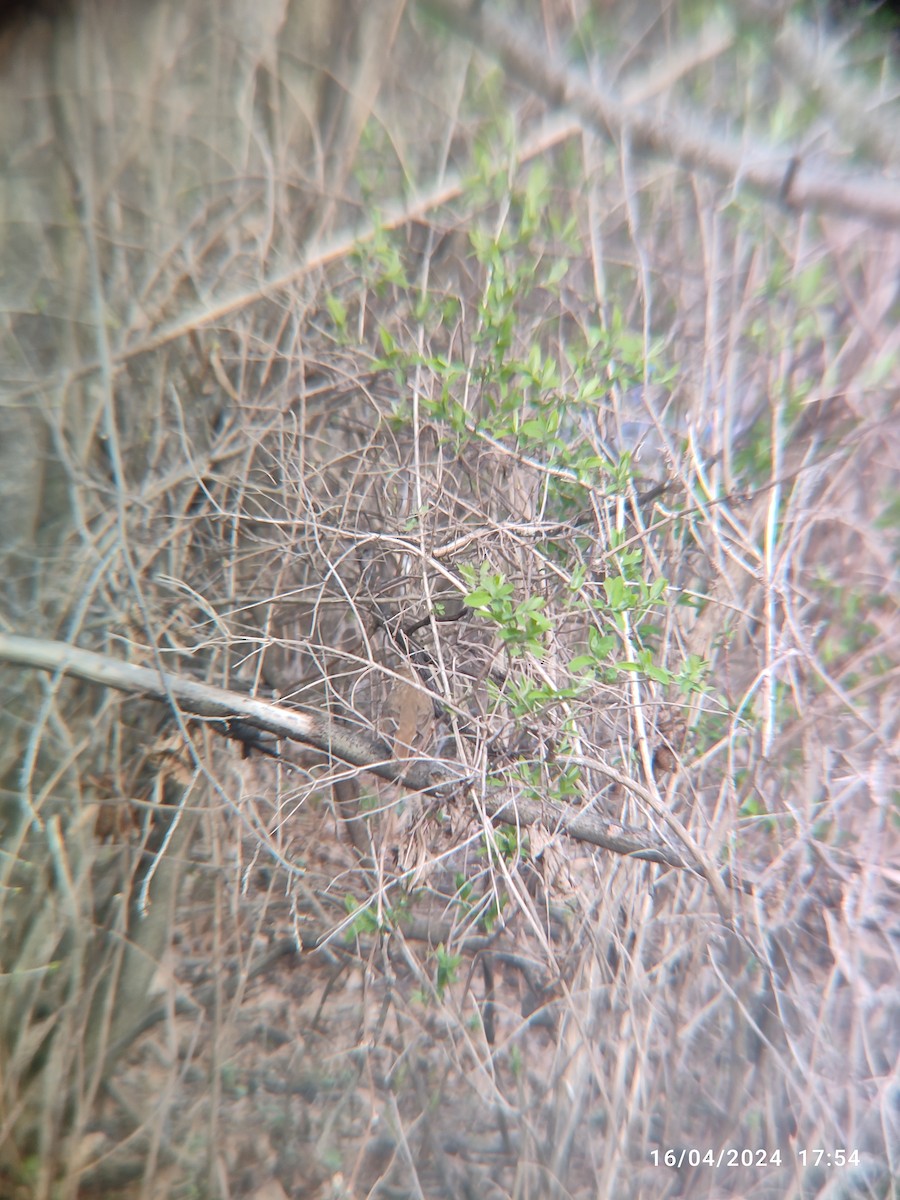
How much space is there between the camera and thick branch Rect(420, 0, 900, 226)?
4.91ft

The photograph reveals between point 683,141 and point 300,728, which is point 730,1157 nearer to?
point 300,728

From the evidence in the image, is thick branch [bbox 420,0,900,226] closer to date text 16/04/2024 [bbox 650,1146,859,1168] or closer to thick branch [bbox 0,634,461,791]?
thick branch [bbox 0,634,461,791]

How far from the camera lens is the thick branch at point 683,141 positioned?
Result: 1497mm

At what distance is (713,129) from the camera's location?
157 centimetres

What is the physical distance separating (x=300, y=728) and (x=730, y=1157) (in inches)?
57.7

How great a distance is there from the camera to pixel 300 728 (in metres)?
1.64

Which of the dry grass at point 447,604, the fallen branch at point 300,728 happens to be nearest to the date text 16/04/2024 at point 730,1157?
the dry grass at point 447,604

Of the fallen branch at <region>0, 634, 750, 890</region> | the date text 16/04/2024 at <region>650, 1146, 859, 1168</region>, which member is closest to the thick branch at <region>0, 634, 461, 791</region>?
the fallen branch at <region>0, 634, 750, 890</region>

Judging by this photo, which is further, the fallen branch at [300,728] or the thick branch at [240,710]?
the thick branch at [240,710]

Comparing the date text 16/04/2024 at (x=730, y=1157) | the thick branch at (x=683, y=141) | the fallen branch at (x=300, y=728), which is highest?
the thick branch at (x=683, y=141)

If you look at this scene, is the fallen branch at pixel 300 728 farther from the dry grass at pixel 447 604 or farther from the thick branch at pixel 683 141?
the thick branch at pixel 683 141

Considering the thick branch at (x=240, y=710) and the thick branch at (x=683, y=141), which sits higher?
the thick branch at (x=683, y=141)

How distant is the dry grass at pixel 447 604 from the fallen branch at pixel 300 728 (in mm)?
51

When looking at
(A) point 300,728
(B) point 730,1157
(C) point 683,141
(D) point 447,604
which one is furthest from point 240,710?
(C) point 683,141
